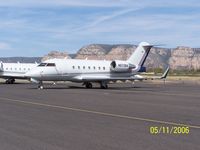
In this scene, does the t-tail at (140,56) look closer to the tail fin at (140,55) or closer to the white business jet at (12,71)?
the tail fin at (140,55)

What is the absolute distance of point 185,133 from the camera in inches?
479

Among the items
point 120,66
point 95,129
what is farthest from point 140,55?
point 95,129

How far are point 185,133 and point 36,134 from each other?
3.75 meters

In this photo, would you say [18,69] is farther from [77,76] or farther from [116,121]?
[116,121]

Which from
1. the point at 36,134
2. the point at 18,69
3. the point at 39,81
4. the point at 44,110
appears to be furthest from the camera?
the point at 18,69

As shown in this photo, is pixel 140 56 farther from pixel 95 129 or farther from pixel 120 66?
pixel 95 129

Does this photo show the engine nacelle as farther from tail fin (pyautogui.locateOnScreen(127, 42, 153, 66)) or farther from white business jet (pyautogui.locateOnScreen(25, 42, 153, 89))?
tail fin (pyautogui.locateOnScreen(127, 42, 153, 66))

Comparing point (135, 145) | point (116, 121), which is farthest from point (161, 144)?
point (116, 121)

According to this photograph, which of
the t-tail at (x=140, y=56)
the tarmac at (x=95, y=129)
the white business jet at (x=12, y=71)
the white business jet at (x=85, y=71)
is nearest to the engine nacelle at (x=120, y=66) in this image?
the white business jet at (x=85, y=71)
